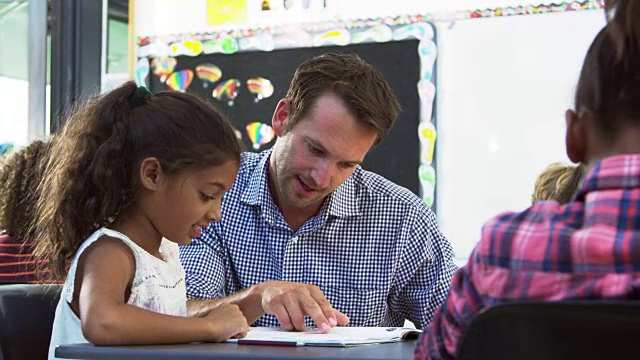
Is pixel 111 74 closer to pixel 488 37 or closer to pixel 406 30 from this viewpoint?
pixel 406 30

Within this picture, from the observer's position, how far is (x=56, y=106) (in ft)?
11.5

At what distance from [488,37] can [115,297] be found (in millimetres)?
2126

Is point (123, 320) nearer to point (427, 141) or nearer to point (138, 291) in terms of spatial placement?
point (138, 291)

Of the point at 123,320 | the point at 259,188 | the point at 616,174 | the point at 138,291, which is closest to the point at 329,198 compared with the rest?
the point at 259,188

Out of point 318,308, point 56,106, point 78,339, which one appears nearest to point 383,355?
point 318,308

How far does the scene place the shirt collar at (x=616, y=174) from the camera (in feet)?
2.53

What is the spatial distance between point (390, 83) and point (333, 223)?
128 cm

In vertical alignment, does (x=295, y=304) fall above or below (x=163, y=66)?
below

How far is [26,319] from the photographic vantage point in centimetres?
161

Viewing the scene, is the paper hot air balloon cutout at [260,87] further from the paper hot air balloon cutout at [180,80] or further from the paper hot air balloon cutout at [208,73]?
the paper hot air balloon cutout at [180,80]

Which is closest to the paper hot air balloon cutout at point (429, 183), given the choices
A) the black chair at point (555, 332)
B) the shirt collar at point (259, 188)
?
the shirt collar at point (259, 188)

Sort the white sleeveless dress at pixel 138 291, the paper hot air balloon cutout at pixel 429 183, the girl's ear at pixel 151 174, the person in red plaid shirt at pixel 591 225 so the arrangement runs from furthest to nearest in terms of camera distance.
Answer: the paper hot air balloon cutout at pixel 429 183 → the girl's ear at pixel 151 174 → the white sleeveless dress at pixel 138 291 → the person in red plaid shirt at pixel 591 225

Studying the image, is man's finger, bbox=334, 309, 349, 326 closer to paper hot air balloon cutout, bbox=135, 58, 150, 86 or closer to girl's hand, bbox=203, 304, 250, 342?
girl's hand, bbox=203, 304, 250, 342

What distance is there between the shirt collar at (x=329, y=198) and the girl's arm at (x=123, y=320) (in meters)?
0.70
